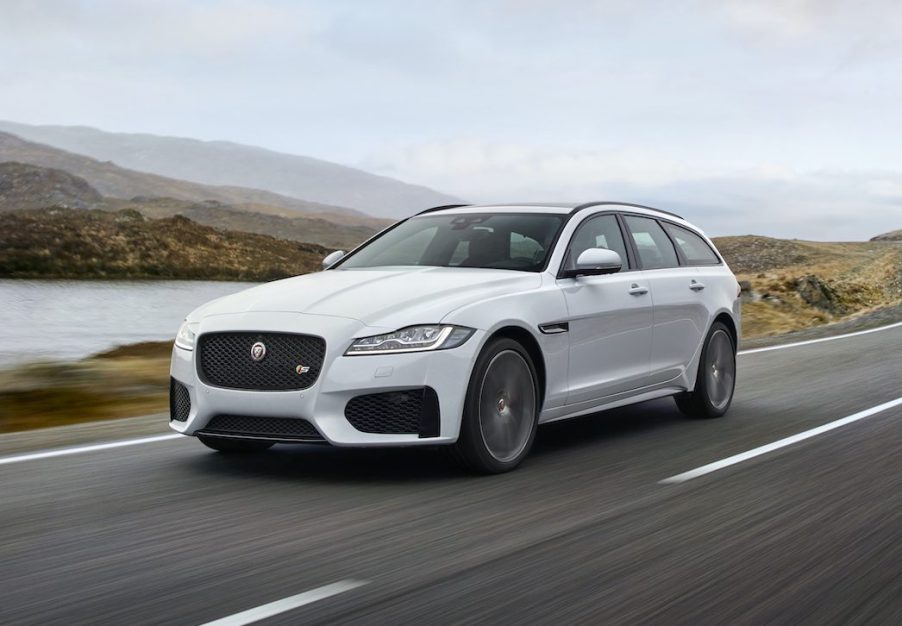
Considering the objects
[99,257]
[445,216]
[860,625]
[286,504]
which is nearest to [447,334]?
[286,504]

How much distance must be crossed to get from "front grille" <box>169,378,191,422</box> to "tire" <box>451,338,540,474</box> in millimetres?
1550

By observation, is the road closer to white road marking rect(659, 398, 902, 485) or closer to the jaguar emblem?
white road marking rect(659, 398, 902, 485)

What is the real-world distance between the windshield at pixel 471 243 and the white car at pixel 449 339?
0.01 m

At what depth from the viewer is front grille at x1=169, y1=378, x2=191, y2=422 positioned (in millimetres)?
6735

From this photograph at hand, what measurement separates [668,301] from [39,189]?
171m

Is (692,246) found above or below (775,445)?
above

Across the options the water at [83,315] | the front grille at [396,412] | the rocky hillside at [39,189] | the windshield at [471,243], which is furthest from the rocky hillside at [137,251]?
the rocky hillside at [39,189]

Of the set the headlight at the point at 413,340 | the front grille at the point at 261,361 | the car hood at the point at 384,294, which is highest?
the car hood at the point at 384,294

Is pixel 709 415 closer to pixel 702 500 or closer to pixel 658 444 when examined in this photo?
pixel 658 444

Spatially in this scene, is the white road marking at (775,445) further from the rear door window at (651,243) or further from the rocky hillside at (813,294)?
the rocky hillside at (813,294)

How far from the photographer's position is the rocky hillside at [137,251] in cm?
4625

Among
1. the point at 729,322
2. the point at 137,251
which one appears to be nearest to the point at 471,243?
the point at 729,322

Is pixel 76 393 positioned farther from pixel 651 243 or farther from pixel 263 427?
pixel 651 243

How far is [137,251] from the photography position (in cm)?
5716
